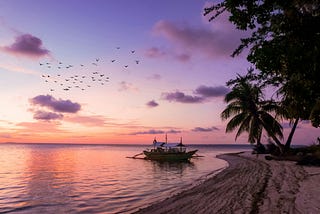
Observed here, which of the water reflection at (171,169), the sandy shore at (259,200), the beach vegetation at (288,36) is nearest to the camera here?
the beach vegetation at (288,36)

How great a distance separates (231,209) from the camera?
534 inches

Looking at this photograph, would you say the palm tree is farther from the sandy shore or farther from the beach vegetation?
the beach vegetation

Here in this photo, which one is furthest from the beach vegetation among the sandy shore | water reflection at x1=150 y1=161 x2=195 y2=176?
water reflection at x1=150 y1=161 x2=195 y2=176

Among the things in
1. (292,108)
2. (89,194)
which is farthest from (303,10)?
(89,194)

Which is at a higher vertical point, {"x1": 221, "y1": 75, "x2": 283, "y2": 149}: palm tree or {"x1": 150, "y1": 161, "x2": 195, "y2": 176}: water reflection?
{"x1": 221, "y1": 75, "x2": 283, "y2": 149}: palm tree

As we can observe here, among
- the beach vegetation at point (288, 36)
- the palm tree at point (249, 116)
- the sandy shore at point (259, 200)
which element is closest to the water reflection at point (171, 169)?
the palm tree at point (249, 116)

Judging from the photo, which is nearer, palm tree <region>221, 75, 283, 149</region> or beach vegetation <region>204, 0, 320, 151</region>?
beach vegetation <region>204, 0, 320, 151</region>

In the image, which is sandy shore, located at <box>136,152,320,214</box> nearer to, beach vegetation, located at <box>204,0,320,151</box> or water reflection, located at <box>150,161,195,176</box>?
beach vegetation, located at <box>204,0,320,151</box>

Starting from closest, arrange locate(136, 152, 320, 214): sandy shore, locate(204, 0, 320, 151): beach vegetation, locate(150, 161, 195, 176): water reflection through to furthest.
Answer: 1. locate(204, 0, 320, 151): beach vegetation
2. locate(136, 152, 320, 214): sandy shore
3. locate(150, 161, 195, 176): water reflection

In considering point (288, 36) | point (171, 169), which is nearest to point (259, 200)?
point (288, 36)

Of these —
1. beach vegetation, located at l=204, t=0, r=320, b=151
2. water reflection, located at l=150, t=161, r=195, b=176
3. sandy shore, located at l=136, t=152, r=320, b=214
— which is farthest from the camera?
water reflection, located at l=150, t=161, r=195, b=176

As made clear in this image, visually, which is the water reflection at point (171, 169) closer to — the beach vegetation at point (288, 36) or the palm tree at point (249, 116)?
the palm tree at point (249, 116)

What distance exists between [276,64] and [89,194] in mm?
18043

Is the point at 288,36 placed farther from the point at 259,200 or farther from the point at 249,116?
the point at 249,116
